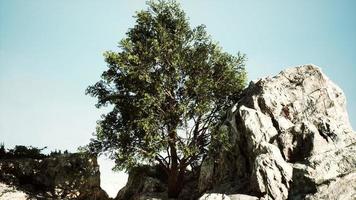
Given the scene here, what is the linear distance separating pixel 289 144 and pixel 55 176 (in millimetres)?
27522

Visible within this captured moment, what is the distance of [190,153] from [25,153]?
24184 millimetres

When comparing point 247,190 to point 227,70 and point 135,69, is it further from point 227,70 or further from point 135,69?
point 135,69

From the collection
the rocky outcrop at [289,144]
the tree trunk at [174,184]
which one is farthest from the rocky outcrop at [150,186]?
the rocky outcrop at [289,144]

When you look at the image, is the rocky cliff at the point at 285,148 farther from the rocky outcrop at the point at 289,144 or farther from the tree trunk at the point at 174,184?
the tree trunk at the point at 174,184

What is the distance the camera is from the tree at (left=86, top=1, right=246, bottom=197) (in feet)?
102

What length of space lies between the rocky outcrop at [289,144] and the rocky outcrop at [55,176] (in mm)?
14957

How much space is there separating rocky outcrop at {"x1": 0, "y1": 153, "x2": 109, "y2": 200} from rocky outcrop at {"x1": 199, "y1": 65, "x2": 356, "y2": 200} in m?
15.0

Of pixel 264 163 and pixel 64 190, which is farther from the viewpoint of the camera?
pixel 64 190

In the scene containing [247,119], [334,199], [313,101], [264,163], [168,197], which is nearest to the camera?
[334,199]

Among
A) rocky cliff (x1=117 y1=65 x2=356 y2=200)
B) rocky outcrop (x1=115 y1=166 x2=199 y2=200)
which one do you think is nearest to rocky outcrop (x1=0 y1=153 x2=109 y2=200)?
rocky outcrop (x1=115 y1=166 x2=199 y2=200)

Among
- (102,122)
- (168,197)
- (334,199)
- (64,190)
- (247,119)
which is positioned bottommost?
(334,199)

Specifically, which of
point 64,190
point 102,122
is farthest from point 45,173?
point 102,122

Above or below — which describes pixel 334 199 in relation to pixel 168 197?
below

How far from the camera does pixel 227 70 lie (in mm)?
34125
